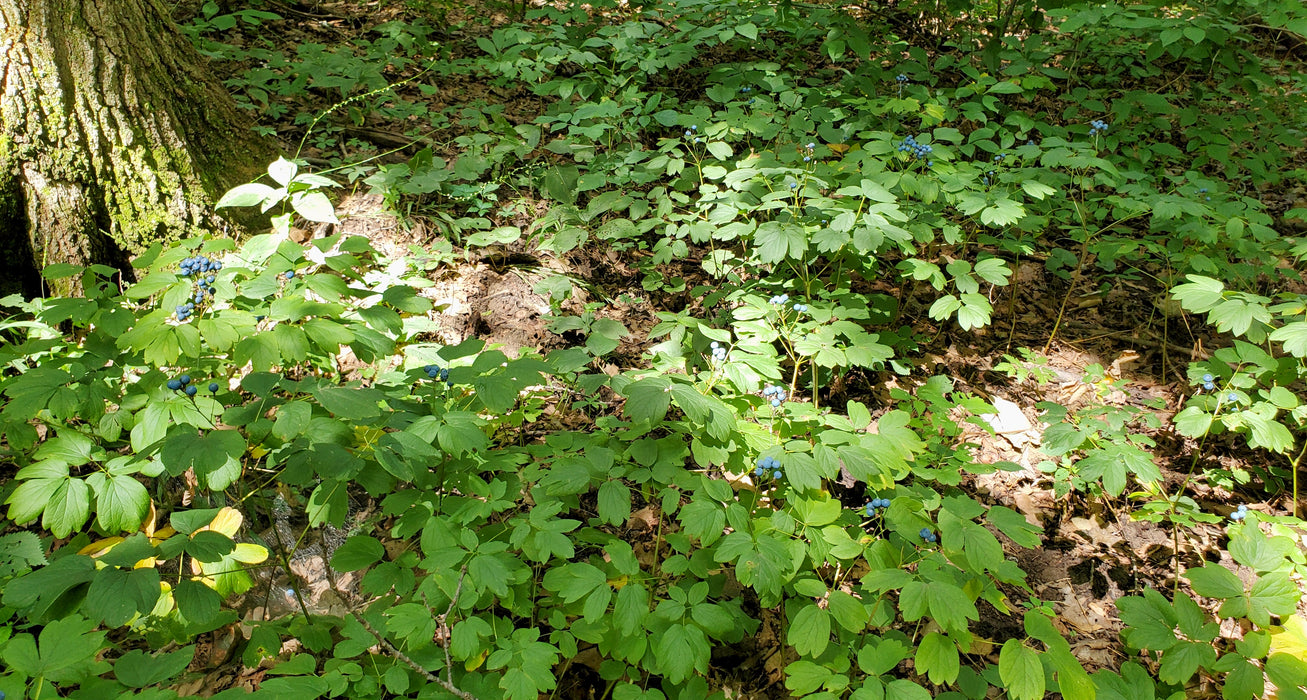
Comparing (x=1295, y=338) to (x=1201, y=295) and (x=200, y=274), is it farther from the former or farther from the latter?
(x=200, y=274)

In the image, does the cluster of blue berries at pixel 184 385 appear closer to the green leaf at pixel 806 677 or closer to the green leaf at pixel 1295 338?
the green leaf at pixel 806 677

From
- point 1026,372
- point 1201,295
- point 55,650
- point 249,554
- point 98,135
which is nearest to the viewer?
point 55,650

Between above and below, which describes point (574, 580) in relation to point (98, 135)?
below

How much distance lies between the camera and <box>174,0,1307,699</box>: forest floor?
2.16 metres

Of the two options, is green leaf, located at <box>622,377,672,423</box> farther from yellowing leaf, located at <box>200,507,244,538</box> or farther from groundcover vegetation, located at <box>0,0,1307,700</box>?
yellowing leaf, located at <box>200,507,244,538</box>

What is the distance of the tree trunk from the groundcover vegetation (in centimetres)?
36

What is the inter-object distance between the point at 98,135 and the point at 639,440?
242 centimetres

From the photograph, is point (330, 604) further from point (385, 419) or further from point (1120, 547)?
point (1120, 547)

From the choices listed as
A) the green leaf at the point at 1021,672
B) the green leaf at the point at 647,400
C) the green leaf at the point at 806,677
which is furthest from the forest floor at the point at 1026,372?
the green leaf at the point at 647,400

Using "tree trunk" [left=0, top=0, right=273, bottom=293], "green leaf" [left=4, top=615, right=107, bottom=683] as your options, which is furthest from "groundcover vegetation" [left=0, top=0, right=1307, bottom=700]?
"tree trunk" [left=0, top=0, right=273, bottom=293]

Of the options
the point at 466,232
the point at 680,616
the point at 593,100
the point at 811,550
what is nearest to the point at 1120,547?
the point at 811,550

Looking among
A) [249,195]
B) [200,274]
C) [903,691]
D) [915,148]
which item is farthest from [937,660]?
[249,195]

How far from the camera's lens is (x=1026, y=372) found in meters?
2.77

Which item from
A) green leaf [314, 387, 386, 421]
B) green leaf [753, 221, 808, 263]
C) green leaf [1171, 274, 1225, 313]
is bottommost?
green leaf [1171, 274, 1225, 313]
